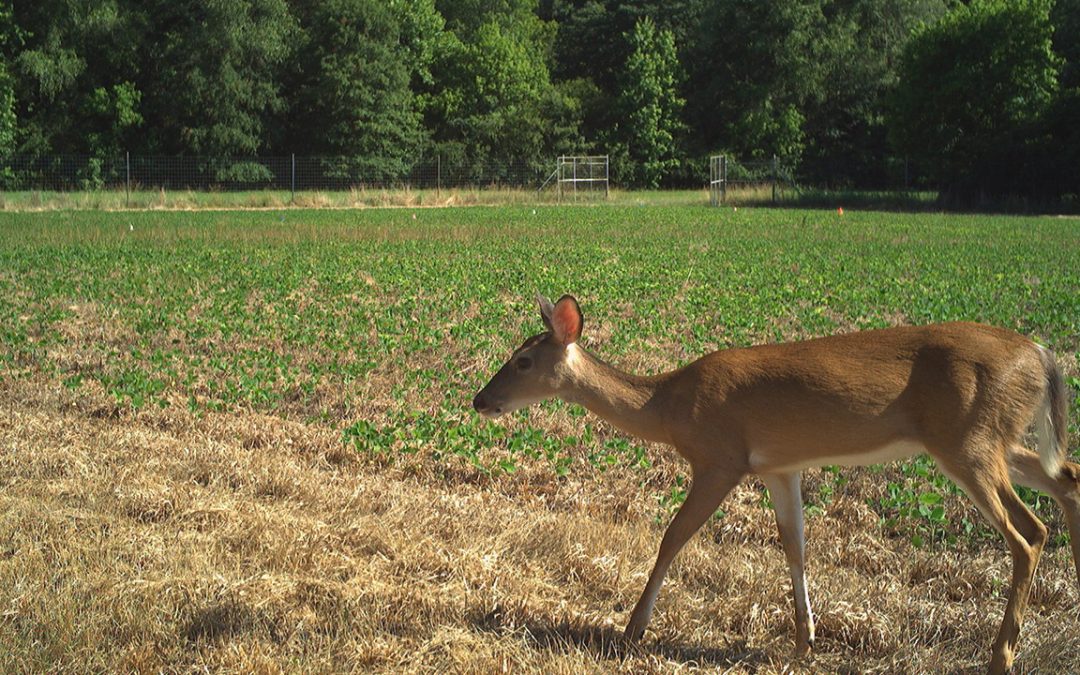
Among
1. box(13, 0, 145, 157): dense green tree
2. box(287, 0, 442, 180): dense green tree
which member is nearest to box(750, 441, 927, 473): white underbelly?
box(287, 0, 442, 180): dense green tree

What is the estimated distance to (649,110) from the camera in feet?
212

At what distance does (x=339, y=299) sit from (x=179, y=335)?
9.78 feet

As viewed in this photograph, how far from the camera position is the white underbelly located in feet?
14.3

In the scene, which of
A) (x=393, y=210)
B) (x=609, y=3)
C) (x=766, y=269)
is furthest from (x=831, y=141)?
(x=766, y=269)

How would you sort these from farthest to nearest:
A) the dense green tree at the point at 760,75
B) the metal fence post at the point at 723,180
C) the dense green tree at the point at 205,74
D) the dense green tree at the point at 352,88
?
the dense green tree at the point at 760,75 < the dense green tree at the point at 352,88 < the dense green tree at the point at 205,74 < the metal fence post at the point at 723,180

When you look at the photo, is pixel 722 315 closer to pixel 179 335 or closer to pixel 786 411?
pixel 179 335

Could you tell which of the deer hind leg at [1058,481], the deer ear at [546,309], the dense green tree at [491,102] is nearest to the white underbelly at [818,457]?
the deer hind leg at [1058,481]

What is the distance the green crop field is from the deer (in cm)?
49

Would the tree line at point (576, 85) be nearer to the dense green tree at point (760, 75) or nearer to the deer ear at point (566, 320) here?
the dense green tree at point (760, 75)

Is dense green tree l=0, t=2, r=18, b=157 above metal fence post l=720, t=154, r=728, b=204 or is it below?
above

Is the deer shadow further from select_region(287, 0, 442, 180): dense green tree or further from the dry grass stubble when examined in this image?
select_region(287, 0, 442, 180): dense green tree

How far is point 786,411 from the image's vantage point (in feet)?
14.6

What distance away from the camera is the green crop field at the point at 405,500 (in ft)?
15.2

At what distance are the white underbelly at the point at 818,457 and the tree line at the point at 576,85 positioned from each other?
42900 mm
